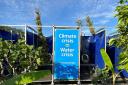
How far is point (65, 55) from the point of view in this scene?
1268 cm

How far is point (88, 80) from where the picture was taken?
13.1 metres

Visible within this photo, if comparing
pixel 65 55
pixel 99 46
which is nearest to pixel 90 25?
pixel 99 46

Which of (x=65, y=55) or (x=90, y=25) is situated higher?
(x=90, y=25)

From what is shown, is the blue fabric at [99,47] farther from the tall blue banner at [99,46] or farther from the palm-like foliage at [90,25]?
the palm-like foliage at [90,25]

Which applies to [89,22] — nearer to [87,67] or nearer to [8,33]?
[87,67]

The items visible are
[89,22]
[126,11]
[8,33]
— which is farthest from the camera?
[89,22]

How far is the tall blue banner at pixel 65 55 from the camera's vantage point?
12656 mm

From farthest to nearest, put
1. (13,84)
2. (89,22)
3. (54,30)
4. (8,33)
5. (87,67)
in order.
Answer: (89,22) < (87,67) < (8,33) < (54,30) < (13,84)

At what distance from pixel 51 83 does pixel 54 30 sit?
2.10 metres

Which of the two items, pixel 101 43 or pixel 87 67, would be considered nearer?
pixel 101 43

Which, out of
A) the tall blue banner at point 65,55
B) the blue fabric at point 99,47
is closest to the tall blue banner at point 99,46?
the blue fabric at point 99,47

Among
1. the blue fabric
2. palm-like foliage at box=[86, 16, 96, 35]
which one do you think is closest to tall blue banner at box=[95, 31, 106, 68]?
the blue fabric

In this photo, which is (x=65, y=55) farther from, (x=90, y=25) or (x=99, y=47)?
(x=90, y=25)

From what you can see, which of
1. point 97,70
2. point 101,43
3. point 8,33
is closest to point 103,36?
point 101,43
